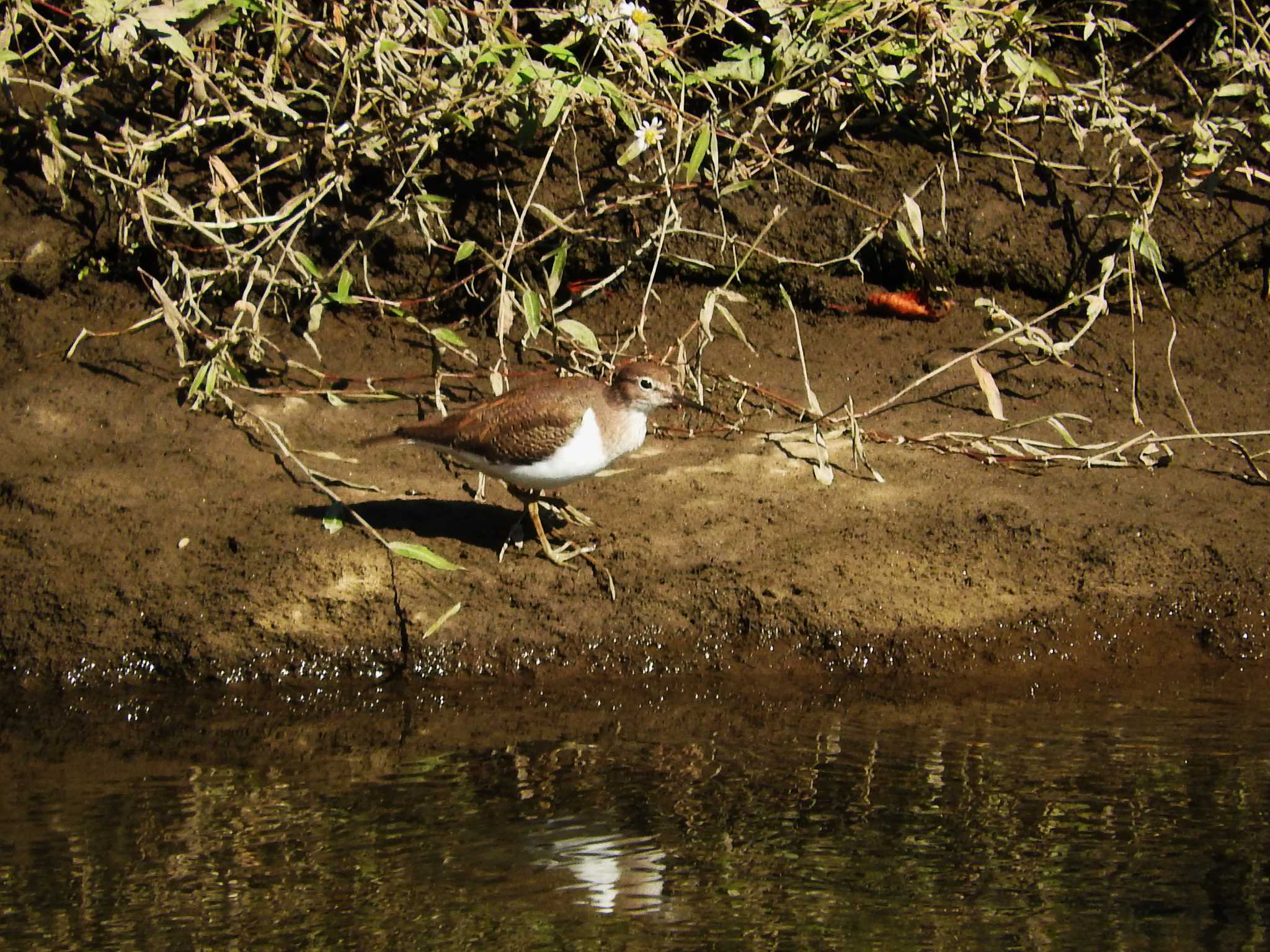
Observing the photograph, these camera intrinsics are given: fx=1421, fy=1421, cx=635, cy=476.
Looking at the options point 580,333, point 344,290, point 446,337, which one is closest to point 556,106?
point 580,333

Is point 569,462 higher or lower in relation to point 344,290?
lower

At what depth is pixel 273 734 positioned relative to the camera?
15.6 feet

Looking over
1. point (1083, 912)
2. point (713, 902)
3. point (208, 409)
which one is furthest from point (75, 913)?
point (208, 409)

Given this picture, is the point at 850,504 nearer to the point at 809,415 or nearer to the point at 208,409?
the point at 809,415

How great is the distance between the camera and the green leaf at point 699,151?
6.46 metres

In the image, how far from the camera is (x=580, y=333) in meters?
6.55

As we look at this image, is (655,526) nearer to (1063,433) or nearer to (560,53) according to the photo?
(1063,433)

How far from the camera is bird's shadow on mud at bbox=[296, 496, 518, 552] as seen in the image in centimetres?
566

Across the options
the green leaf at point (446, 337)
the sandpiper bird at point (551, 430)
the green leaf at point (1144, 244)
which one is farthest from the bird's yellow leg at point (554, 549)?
the green leaf at point (1144, 244)

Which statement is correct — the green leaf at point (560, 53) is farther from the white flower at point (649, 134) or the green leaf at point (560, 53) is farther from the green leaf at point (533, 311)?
the green leaf at point (533, 311)

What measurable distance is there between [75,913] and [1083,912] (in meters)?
2.50

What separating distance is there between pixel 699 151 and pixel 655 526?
1.89 meters

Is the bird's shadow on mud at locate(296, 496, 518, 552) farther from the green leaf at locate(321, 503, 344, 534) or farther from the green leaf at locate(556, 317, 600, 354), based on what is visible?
the green leaf at locate(556, 317, 600, 354)

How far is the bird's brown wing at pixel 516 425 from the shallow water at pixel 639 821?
3.00 ft
